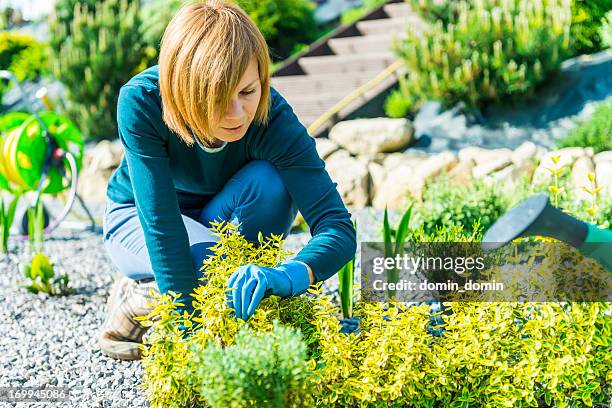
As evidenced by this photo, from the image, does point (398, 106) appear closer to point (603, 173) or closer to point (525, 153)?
point (525, 153)

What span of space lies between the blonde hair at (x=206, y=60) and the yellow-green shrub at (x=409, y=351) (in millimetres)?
323

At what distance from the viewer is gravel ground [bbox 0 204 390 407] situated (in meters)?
2.27

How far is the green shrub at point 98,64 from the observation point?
7688mm

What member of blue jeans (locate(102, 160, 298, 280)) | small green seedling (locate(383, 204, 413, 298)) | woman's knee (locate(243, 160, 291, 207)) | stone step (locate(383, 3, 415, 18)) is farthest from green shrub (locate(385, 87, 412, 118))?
woman's knee (locate(243, 160, 291, 207))

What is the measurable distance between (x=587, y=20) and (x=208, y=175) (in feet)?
15.8

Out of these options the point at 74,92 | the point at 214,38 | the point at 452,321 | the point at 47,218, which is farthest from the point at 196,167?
the point at 74,92

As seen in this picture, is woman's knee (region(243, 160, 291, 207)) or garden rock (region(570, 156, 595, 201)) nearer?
woman's knee (region(243, 160, 291, 207))

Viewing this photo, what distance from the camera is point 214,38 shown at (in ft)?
5.72

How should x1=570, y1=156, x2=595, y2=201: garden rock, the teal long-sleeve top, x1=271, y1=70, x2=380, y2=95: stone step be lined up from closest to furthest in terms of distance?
the teal long-sleeve top < x1=570, y1=156, x2=595, y2=201: garden rock < x1=271, y1=70, x2=380, y2=95: stone step

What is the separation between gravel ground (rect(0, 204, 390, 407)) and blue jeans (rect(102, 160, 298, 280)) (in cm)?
35

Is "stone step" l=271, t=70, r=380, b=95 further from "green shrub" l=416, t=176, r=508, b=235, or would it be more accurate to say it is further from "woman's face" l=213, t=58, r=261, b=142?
"woman's face" l=213, t=58, r=261, b=142

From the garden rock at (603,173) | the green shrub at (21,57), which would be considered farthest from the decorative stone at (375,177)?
the green shrub at (21,57)

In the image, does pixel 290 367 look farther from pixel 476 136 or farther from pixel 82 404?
pixel 476 136

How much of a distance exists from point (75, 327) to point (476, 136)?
3.68 m
